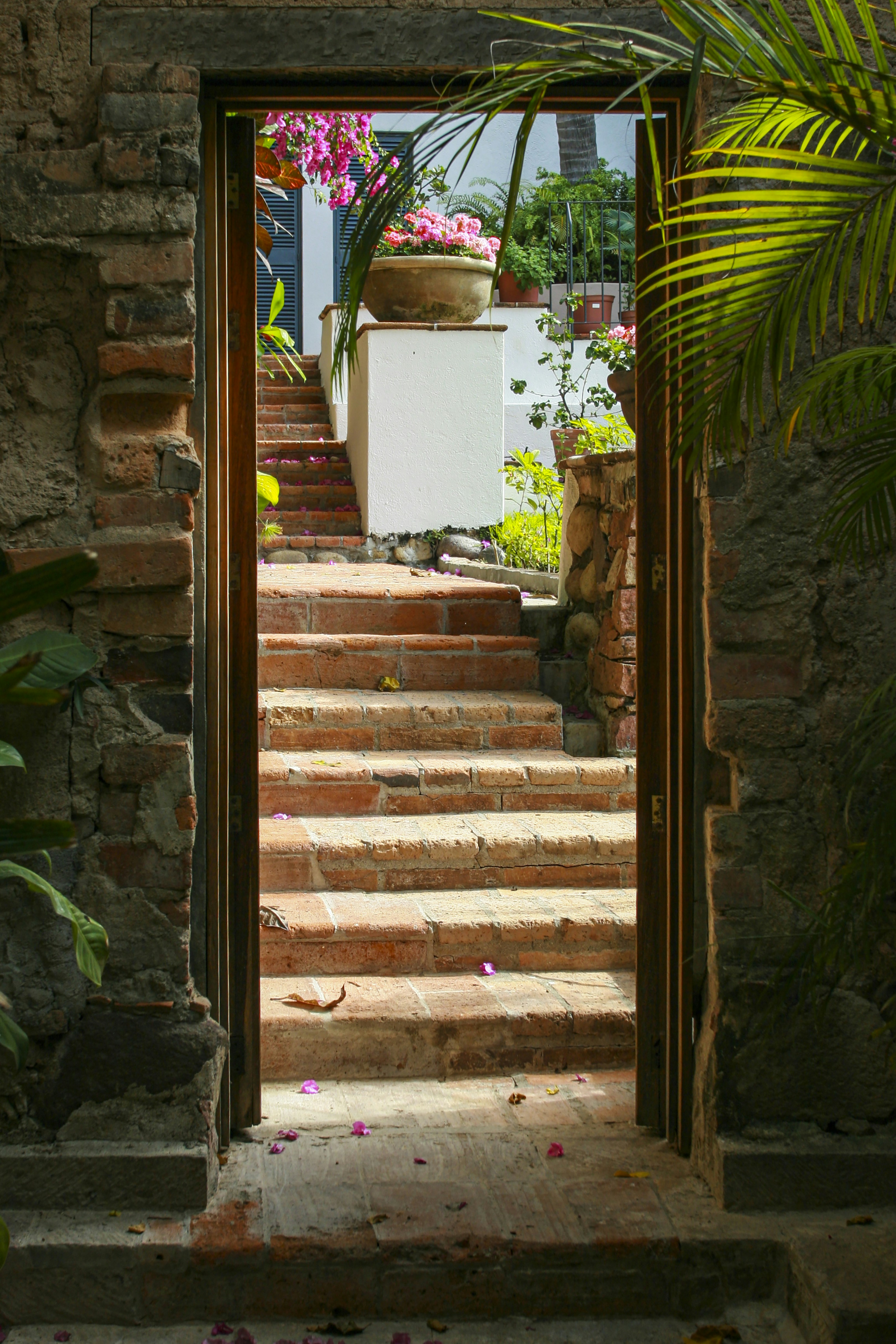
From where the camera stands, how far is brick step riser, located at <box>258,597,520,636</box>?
4.87 metres

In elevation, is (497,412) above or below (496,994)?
above

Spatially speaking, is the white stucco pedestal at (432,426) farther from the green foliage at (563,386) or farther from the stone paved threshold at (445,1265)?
the stone paved threshold at (445,1265)

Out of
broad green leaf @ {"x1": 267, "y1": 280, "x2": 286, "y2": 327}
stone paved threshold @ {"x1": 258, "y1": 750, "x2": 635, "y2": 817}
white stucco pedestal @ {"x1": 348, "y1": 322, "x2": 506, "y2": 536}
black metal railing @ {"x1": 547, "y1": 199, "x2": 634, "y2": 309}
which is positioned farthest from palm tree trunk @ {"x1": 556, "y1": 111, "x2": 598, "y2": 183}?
stone paved threshold @ {"x1": 258, "y1": 750, "x2": 635, "y2": 817}

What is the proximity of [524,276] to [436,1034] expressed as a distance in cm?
773

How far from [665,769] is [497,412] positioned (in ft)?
15.8

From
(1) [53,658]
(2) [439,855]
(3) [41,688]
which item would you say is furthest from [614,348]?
(3) [41,688]

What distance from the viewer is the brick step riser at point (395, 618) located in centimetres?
487

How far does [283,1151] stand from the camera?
2.37 meters

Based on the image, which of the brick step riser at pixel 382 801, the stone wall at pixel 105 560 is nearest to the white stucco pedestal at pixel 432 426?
the brick step riser at pixel 382 801

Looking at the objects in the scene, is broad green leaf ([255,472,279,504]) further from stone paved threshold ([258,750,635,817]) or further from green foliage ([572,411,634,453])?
green foliage ([572,411,634,453])

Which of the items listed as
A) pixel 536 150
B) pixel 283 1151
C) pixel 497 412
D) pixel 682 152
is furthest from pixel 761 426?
pixel 536 150

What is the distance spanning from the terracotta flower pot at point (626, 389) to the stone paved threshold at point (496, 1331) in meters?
2.64

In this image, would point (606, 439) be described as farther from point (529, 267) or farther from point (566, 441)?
point (529, 267)

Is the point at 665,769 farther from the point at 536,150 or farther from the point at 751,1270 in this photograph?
the point at 536,150
